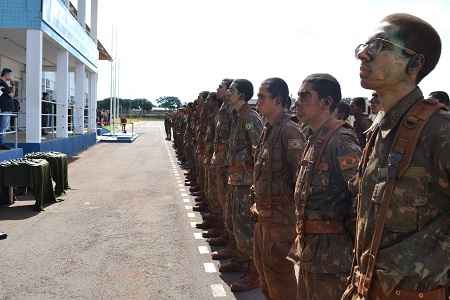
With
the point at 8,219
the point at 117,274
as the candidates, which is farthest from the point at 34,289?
the point at 8,219

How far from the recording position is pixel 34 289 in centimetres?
483

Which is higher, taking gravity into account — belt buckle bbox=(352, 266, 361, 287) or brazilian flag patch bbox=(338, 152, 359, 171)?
brazilian flag patch bbox=(338, 152, 359, 171)

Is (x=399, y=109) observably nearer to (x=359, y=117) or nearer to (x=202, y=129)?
(x=359, y=117)

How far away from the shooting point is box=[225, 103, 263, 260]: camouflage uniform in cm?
496

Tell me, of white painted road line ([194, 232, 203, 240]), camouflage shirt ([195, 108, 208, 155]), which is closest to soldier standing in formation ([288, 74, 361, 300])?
white painted road line ([194, 232, 203, 240])

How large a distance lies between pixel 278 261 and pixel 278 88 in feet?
4.98

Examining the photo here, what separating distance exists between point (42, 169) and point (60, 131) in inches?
382

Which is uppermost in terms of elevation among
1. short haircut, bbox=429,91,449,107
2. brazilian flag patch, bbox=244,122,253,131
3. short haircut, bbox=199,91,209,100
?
short haircut, bbox=199,91,209,100

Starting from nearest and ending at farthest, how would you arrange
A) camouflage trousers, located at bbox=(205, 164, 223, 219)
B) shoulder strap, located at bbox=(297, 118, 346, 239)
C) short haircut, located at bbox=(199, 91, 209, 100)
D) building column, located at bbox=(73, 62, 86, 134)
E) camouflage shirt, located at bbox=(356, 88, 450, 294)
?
camouflage shirt, located at bbox=(356, 88, 450, 294), shoulder strap, located at bbox=(297, 118, 346, 239), camouflage trousers, located at bbox=(205, 164, 223, 219), short haircut, located at bbox=(199, 91, 209, 100), building column, located at bbox=(73, 62, 86, 134)

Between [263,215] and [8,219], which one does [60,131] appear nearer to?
[8,219]

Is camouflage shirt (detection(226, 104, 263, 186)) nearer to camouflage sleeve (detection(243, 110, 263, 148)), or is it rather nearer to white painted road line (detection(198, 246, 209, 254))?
camouflage sleeve (detection(243, 110, 263, 148))

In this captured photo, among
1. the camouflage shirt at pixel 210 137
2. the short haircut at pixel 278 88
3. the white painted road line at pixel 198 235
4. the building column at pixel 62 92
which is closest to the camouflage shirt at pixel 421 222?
the short haircut at pixel 278 88

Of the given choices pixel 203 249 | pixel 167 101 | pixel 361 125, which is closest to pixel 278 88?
pixel 203 249

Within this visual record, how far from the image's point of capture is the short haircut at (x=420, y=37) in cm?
195
